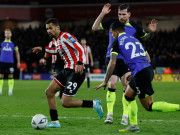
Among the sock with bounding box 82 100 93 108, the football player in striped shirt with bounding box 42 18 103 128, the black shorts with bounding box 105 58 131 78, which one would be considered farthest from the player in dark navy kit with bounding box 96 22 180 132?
the black shorts with bounding box 105 58 131 78

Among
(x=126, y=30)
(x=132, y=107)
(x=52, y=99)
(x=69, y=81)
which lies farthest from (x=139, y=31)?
(x=52, y=99)

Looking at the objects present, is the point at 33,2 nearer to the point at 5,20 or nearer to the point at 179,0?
the point at 5,20

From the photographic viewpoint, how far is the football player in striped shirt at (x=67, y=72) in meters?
7.07

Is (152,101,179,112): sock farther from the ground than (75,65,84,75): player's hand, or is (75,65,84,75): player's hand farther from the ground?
(75,65,84,75): player's hand

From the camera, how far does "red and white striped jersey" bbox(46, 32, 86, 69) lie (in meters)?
7.11

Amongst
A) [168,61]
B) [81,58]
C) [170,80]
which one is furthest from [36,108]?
[168,61]

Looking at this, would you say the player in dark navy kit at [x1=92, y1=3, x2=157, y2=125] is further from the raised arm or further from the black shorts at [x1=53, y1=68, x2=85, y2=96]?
the black shorts at [x1=53, y1=68, x2=85, y2=96]

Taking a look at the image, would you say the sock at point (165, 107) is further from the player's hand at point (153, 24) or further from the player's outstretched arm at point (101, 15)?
the player's outstretched arm at point (101, 15)

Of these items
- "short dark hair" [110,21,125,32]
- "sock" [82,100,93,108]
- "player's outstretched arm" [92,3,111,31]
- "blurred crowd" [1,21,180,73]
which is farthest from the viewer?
"blurred crowd" [1,21,180,73]

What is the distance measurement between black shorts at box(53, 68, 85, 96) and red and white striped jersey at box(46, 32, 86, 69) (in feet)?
0.45

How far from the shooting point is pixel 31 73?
2891 cm

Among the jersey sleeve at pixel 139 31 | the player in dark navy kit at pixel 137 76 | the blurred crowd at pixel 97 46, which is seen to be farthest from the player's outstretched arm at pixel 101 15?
the blurred crowd at pixel 97 46

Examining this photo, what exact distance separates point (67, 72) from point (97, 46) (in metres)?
22.3

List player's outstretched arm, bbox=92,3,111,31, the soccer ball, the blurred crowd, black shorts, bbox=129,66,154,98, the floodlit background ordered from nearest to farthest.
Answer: black shorts, bbox=129,66,154,98, the soccer ball, player's outstretched arm, bbox=92,3,111,31, the blurred crowd, the floodlit background
